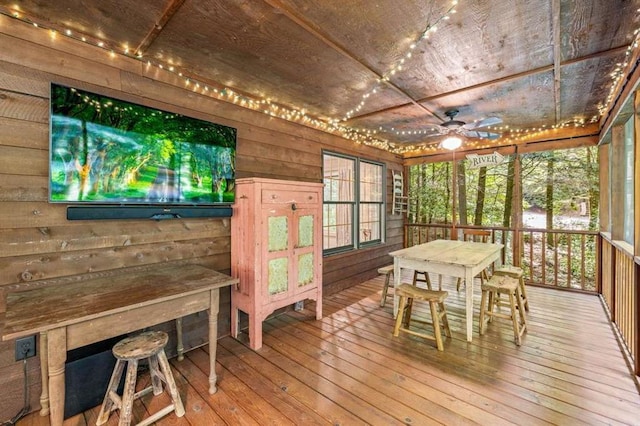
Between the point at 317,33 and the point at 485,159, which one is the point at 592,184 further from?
the point at 317,33

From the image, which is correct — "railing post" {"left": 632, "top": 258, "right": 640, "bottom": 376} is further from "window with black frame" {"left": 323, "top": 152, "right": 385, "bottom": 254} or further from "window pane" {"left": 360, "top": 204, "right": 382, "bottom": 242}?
"window pane" {"left": 360, "top": 204, "right": 382, "bottom": 242}

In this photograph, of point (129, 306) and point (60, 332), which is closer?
point (60, 332)

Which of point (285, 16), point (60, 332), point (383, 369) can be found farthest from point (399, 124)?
point (60, 332)

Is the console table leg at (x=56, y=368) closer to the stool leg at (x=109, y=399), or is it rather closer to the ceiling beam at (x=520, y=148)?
the stool leg at (x=109, y=399)

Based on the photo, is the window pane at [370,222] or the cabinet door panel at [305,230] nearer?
the cabinet door panel at [305,230]

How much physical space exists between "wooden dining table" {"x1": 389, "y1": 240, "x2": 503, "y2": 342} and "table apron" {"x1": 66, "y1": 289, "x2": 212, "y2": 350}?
2.15 meters

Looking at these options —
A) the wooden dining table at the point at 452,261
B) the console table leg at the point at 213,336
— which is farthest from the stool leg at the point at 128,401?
the wooden dining table at the point at 452,261

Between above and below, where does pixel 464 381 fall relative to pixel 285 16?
below

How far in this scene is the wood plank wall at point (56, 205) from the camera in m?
1.81

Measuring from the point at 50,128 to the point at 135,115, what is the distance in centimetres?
54

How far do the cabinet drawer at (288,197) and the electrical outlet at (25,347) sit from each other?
73.7 inches

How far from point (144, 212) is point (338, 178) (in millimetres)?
3021

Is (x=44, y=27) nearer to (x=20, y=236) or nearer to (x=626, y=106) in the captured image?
(x=20, y=236)

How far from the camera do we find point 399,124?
4.25 m
